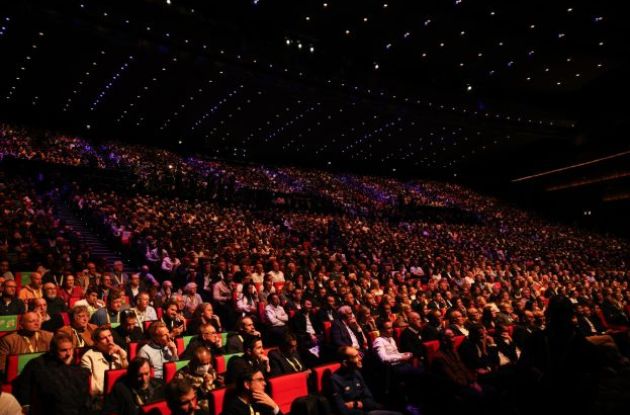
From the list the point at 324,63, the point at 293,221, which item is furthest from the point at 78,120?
the point at 293,221

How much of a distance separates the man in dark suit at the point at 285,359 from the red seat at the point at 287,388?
9.6 inches

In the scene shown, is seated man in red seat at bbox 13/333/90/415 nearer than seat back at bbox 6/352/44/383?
Yes

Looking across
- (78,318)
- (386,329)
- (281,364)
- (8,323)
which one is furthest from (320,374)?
(8,323)

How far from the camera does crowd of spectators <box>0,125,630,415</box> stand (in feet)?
9.70

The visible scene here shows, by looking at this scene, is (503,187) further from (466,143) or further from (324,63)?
(324,63)

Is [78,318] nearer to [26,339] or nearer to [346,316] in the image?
[26,339]

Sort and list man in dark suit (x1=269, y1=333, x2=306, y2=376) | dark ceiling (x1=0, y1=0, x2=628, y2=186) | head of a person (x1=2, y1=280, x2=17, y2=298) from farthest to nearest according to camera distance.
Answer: dark ceiling (x1=0, y1=0, x2=628, y2=186) → head of a person (x1=2, y1=280, x2=17, y2=298) → man in dark suit (x1=269, y1=333, x2=306, y2=376)

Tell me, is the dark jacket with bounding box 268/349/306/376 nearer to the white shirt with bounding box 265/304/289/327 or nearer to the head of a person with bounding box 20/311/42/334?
the white shirt with bounding box 265/304/289/327

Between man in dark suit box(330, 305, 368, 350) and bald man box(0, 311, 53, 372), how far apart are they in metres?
3.00

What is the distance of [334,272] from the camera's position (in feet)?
29.2

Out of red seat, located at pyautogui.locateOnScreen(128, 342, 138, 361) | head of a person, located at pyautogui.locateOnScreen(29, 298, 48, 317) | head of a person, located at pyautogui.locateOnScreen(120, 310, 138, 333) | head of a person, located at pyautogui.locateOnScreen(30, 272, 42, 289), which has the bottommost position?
red seat, located at pyautogui.locateOnScreen(128, 342, 138, 361)

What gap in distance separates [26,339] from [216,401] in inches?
76.9

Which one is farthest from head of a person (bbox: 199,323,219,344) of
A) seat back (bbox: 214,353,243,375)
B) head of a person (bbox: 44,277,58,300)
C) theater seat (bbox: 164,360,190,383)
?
head of a person (bbox: 44,277,58,300)

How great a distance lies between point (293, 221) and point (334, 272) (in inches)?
202
